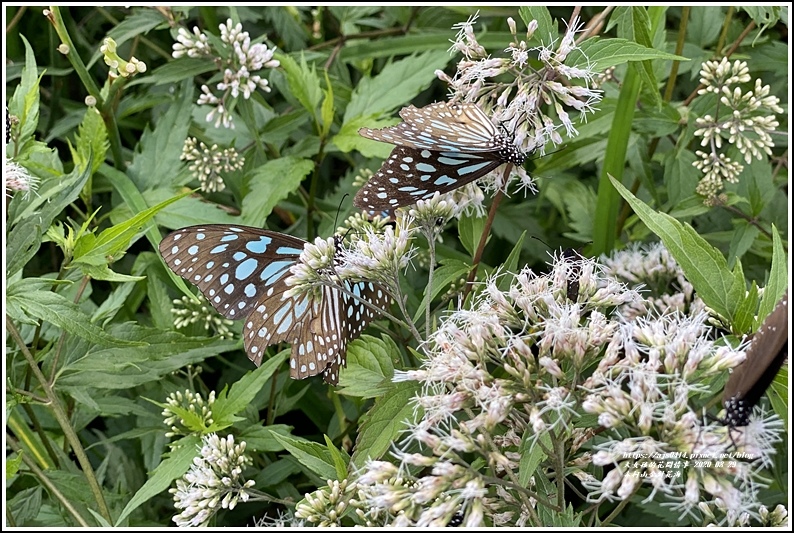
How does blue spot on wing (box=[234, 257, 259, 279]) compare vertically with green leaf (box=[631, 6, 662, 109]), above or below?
below

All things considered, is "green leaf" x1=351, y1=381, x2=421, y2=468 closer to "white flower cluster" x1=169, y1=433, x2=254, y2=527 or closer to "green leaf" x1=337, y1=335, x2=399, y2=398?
"green leaf" x1=337, y1=335, x2=399, y2=398

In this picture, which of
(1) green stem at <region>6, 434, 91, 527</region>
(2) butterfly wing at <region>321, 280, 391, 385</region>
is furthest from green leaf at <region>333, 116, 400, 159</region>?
(1) green stem at <region>6, 434, 91, 527</region>

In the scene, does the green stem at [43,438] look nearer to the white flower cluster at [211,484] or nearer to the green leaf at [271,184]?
the white flower cluster at [211,484]

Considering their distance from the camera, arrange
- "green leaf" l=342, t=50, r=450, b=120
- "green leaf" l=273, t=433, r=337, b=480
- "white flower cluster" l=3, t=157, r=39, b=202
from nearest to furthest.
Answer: "green leaf" l=273, t=433, r=337, b=480
"white flower cluster" l=3, t=157, r=39, b=202
"green leaf" l=342, t=50, r=450, b=120

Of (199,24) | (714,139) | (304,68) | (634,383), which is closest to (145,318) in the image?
(304,68)

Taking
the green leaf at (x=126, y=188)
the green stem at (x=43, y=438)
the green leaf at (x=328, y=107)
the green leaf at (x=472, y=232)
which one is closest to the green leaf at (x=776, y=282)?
the green leaf at (x=472, y=232)

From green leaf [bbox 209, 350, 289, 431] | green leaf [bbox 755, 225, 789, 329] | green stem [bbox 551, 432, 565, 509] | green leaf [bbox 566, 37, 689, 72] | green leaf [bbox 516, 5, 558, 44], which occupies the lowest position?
green leaf [bbox 209, 350, 289, 431]

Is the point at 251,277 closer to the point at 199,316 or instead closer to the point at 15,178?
the point at 199,316

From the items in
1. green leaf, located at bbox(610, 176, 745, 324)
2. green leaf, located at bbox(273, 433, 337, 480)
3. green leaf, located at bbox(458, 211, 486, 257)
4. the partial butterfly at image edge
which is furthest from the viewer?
green leaf, located at bbox(458, 211, 486, 257)
